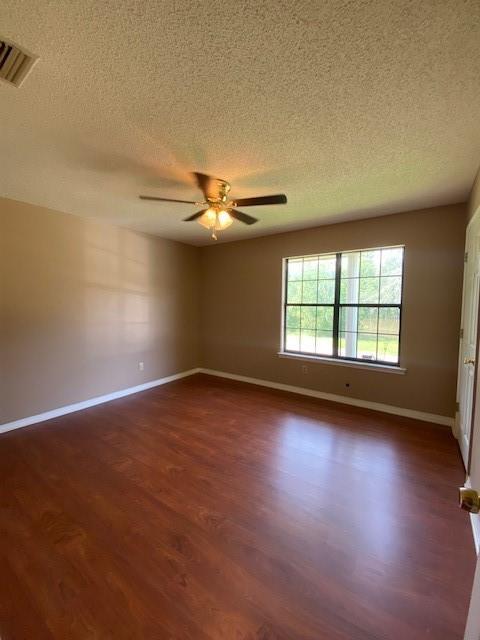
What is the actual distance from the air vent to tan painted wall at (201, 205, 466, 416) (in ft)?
11.5

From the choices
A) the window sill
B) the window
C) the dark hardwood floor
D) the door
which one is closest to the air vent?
the dark hardwood floor

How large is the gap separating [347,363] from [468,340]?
1.50m

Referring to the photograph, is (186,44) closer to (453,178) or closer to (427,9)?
(427,9)

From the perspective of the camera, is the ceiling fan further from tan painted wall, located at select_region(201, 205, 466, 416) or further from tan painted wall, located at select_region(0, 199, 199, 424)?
tan painted wall, located at select_region(201, 205, 466, 416)

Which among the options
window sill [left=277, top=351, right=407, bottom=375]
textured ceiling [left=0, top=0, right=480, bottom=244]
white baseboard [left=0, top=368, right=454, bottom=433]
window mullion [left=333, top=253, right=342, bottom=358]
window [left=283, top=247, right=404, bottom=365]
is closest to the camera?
textured ceiling [left=0, top=0, right=480, bottom=244]

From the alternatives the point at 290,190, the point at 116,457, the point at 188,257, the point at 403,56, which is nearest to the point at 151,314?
the point at 188,257

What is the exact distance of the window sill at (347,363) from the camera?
348cm

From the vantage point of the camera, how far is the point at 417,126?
1.70 metres

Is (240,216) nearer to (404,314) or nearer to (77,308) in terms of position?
(404,314)

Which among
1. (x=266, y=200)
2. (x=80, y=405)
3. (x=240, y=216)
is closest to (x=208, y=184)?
(x=240, y=216)

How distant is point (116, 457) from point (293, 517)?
1.64m

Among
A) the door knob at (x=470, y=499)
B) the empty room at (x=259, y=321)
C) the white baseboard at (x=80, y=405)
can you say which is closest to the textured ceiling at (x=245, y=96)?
the empty room at (x=259, y=321)

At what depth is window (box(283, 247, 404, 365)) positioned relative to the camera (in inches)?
141

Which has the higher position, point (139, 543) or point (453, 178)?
point (453, 178)
